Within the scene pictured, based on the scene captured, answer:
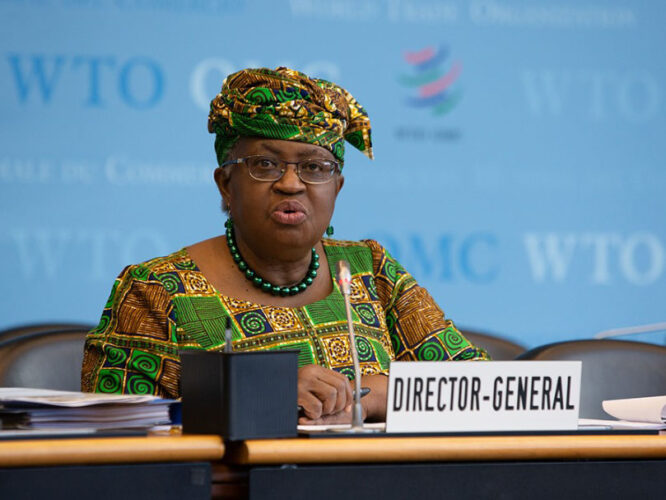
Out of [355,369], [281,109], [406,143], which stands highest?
[406,143]

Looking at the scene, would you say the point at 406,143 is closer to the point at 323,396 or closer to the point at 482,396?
the point at 323,396

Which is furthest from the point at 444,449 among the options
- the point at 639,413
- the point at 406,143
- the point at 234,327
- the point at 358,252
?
the point at 406,143

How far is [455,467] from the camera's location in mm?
Result: 1368

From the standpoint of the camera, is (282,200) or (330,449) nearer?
(330,449)

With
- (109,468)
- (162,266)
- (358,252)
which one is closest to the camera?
(109,468)

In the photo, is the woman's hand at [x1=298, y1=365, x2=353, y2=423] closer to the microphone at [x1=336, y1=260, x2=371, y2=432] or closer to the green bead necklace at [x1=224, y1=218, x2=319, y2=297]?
the microphone at [x1=336, y1=260, x2=371, y2=432]

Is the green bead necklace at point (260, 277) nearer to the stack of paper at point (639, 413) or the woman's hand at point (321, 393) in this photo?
the woman's hand at point (321, 393)

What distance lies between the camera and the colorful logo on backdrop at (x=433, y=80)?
361cm

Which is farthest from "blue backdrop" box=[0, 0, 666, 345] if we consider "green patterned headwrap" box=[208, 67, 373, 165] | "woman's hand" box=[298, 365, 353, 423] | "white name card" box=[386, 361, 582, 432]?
"white name card" box=[386, 361, 582, 432]

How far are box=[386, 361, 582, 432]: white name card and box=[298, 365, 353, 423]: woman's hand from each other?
307 mm

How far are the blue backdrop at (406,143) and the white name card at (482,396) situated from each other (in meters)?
2.05

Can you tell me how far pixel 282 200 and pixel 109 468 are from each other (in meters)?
0.95

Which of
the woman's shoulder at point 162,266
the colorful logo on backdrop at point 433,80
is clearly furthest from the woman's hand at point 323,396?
the colorful logo on backdrop at point 433,80

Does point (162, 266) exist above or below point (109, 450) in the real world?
above
